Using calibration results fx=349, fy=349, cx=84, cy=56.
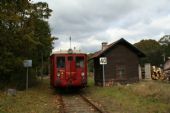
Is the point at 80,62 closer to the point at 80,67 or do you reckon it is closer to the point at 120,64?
the point at 80,67

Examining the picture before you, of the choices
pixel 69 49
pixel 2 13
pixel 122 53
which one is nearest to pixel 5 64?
pixel 69 49

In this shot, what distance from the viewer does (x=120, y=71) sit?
33938mm

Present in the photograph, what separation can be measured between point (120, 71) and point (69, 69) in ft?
34.5

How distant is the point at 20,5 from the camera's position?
62.5ft

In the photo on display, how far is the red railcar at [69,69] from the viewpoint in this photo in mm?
24266

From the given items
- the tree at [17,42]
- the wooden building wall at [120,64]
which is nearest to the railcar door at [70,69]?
the tree at [17,42]

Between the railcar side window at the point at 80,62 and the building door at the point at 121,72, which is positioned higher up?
the railcar side window at the point at 80,62

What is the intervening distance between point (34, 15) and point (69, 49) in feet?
32.7

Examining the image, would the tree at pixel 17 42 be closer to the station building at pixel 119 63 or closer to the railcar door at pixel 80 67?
the railcar door at pixel 80 67

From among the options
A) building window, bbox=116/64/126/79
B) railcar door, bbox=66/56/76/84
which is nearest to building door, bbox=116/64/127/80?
building window, bbox=116/64/126/79

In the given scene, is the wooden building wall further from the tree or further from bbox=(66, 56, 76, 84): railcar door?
bbox=(66, 56, 76, 84): railcar door

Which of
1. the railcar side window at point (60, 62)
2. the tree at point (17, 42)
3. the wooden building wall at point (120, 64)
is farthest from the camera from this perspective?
the wooden building wall at point (120, 64)

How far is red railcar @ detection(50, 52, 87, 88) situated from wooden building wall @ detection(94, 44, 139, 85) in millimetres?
8611

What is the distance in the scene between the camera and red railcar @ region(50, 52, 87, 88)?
79.6ft
